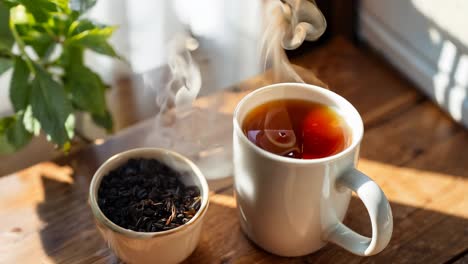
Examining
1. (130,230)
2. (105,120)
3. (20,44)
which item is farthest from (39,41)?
(130,230)

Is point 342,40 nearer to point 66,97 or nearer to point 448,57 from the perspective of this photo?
point 448,57

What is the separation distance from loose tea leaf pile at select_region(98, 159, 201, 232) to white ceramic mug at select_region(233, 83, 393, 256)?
61mm

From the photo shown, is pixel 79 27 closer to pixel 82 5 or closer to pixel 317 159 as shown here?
pixel 82 5

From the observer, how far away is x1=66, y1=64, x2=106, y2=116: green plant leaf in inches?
30.6

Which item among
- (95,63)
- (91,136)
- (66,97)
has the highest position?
(66,97)

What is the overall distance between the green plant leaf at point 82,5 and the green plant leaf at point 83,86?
0.07 m

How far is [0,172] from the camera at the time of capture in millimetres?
989

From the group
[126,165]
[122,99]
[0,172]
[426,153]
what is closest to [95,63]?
[122,99]

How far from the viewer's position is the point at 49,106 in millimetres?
723

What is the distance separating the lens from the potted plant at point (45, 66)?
71cm

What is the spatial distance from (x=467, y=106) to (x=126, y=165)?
430mm

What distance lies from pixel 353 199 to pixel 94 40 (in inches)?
14.2

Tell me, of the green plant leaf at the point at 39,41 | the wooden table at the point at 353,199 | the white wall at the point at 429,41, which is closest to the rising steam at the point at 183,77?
the wooden table at the point at 353,199

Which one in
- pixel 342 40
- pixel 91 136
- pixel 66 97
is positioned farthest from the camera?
pixel 91 136
